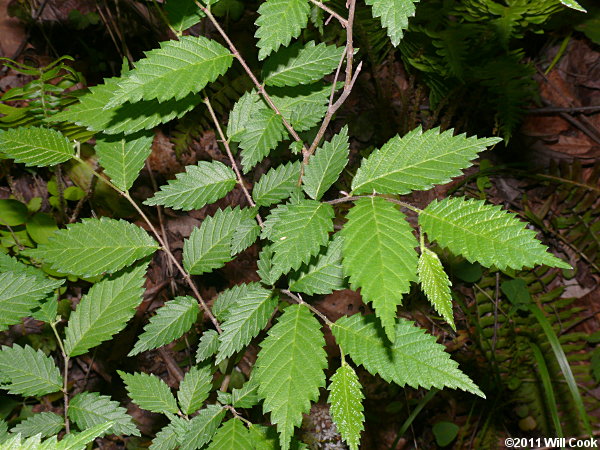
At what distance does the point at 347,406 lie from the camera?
1039 millimetres

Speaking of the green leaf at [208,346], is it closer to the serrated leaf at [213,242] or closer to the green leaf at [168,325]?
the green leaf at [168,325]

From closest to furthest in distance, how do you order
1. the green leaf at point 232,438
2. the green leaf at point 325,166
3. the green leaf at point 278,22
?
the green leaf at point 278,22 < the green leaf at point 325,166 < the green leaf at point 232,438

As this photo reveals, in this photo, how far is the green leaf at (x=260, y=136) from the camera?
1.30 metres

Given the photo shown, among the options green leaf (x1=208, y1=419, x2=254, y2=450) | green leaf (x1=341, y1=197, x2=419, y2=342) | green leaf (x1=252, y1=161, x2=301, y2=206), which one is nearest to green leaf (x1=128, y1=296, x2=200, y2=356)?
green leaf (x1=208, y1=419, x2=254, y2=450)

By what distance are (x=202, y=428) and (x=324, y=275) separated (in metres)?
0.54

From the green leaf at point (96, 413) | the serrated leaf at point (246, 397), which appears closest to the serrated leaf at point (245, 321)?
the serrated leaf at point (246, 397)

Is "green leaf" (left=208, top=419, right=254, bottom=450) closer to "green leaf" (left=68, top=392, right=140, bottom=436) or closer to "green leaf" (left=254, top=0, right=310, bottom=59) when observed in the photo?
"green leaf" (left=68, top=392, right=140, bottom=436)

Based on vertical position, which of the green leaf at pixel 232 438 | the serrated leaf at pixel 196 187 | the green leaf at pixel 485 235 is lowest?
the green leaf at pixel 232 438

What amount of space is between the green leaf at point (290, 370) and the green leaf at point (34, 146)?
2.60 ft

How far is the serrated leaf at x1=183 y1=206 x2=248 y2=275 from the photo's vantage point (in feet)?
4.71

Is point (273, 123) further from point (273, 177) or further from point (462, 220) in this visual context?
point (462, 220)

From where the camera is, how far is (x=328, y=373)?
257cm

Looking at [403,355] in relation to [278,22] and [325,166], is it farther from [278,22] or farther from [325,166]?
[278,22]

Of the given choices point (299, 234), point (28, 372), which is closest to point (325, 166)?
point (299, 234)
